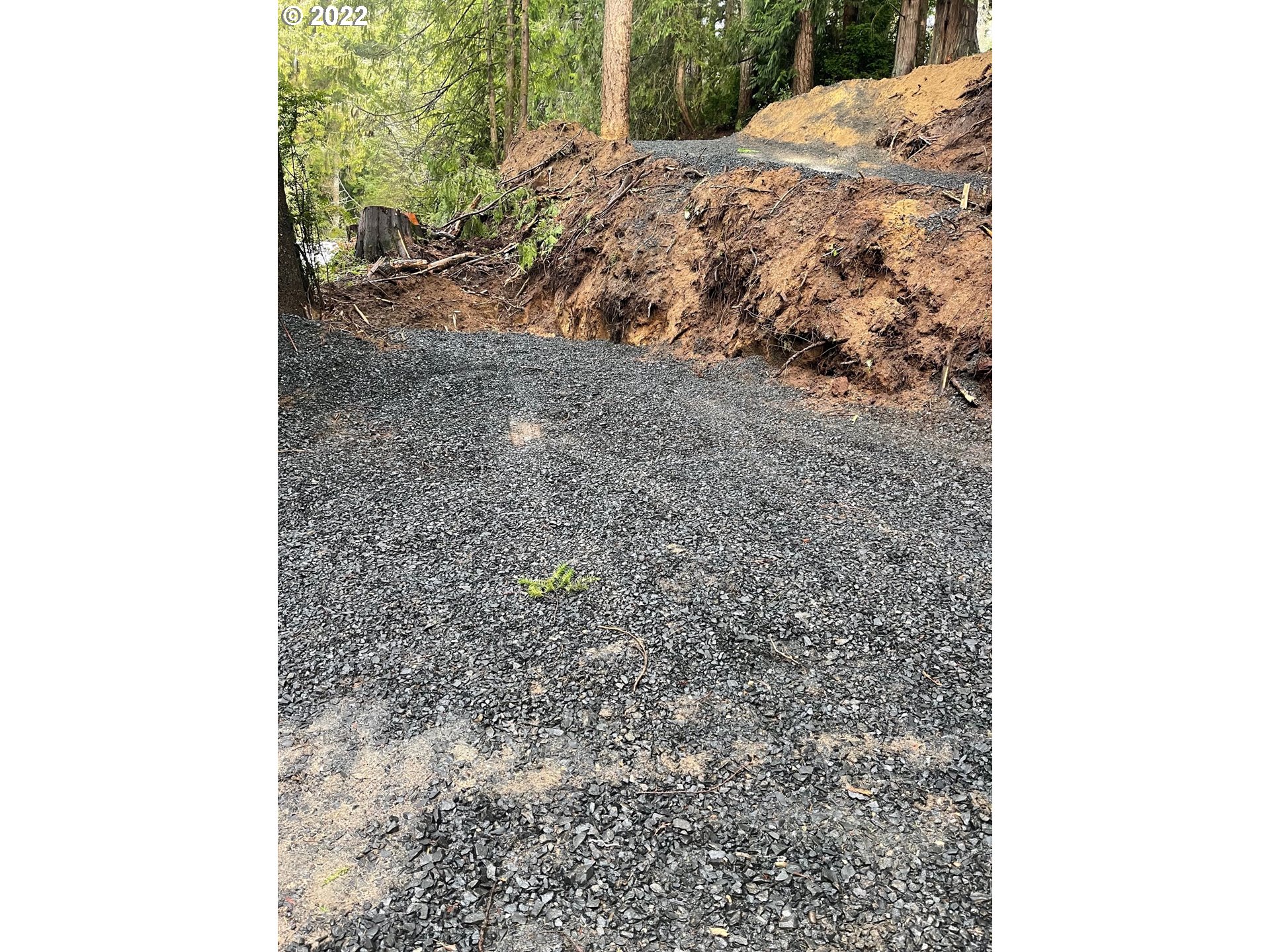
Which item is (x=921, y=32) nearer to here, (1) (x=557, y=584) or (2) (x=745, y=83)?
(2) (x=745, y=83)

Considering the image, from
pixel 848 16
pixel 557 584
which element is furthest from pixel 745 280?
pixel 848 16

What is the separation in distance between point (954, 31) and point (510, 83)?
17.1 ft

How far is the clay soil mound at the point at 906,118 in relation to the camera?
273 inches

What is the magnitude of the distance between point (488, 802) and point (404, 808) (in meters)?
0.19

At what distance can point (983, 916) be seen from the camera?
1462 millimetres

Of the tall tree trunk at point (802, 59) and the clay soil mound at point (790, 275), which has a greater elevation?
the tall tree trunk at point (802, 59)

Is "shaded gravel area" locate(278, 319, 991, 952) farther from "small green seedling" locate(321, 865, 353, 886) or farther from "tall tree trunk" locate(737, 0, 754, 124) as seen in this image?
"tall tree trunk" locate(737, 0, 754, 124)

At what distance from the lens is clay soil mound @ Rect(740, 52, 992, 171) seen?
695 centimetres

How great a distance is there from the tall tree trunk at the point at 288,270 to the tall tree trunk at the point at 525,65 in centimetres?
422

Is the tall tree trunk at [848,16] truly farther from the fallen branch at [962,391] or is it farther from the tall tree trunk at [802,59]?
the fallen branch at [962,391]

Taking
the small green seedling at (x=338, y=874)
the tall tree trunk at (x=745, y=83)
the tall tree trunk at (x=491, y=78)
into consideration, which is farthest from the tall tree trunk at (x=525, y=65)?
the small green seedling at (x=338, y=874)

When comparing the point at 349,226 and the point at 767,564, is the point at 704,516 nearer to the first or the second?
the point at 767,564
